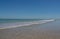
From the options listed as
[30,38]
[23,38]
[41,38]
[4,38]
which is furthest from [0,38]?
[41,38]

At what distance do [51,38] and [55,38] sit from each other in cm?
10

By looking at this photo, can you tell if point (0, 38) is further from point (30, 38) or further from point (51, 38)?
point (51, 38)

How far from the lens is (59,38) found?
2.71 metres

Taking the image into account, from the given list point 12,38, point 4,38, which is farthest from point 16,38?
point 4,38

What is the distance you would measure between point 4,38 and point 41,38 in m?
0.94

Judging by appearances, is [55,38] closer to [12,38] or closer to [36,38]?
[36,38]

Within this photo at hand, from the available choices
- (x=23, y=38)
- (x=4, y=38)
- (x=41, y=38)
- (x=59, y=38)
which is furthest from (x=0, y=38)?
(x=59, y=38)

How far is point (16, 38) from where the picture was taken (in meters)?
2.67

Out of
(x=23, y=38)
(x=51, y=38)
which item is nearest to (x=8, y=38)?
(x=23, y=38)

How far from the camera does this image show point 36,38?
8.80 ft

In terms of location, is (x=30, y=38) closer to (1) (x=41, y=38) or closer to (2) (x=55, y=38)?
(1) (x=41, y=38)

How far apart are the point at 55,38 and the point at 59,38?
0.11 m

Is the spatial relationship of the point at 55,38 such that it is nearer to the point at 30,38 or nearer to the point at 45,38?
the point at 45,38

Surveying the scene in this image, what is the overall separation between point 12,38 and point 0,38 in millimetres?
302
